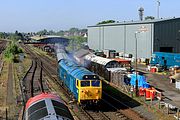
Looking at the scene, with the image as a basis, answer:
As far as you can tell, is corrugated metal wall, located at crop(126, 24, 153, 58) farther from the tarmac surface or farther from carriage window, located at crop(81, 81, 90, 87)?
carriage window, located at crop(81, 81, 90, 87)

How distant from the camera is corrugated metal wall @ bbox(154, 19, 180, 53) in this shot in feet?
194

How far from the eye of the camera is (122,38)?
71875 mm

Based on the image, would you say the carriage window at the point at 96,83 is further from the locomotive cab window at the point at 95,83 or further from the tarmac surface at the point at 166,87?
the tarmac surface at the point at 166,87

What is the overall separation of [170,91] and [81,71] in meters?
12.2

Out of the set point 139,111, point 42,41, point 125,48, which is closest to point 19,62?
point 125,48

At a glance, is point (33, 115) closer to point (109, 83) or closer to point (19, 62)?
point (109, 83)

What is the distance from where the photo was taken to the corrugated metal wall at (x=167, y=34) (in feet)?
194

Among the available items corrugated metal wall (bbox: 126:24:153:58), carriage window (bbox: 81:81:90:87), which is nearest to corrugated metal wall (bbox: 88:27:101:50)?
corrugated metal wall (bbox: 126:24:153:58)

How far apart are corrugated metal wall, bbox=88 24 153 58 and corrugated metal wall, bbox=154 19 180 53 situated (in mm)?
1122

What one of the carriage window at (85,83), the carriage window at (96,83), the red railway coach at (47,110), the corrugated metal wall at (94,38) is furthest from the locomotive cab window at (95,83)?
the corrugated metal wall at (94,38)

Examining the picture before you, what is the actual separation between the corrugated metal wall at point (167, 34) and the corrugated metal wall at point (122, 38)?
112 centimetres

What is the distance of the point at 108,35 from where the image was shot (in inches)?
3164

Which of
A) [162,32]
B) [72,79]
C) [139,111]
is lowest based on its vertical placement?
[139,111]

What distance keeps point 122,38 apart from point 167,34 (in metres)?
13.5
